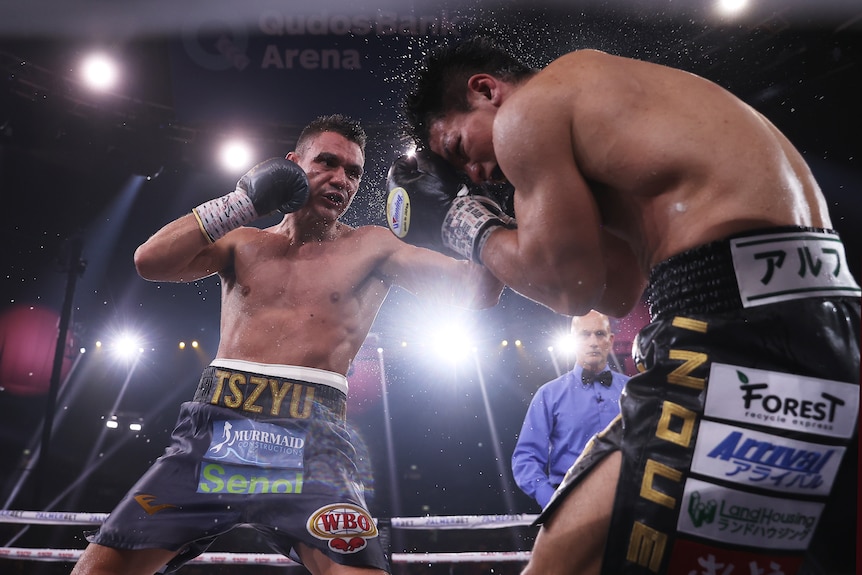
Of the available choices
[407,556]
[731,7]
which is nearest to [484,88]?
[407,556]

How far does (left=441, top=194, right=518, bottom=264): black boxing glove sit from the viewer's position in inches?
61.5

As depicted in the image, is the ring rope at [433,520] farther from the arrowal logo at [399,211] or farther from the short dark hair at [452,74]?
the short dark hair at [452,74]

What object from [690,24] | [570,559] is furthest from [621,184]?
[690,24]

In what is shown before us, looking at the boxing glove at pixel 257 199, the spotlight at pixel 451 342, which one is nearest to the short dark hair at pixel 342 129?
the boxing glove at pixel 257 199

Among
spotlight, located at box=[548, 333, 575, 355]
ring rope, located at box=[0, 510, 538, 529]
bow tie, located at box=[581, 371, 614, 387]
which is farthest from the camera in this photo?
spotlight, located at box=[548, 333, 575, 355]

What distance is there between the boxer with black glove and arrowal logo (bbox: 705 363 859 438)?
28.4 inches

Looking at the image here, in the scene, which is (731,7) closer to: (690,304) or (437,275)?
(437,275)

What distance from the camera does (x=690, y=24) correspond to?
4934 mm

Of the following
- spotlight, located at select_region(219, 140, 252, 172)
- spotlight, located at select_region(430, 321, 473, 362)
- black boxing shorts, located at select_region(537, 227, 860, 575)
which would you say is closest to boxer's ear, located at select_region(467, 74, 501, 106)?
black boxing shorts, located at select_region(537, 227, 860, 575)

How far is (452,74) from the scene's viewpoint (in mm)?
1803

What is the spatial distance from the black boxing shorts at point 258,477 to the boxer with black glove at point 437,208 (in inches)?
27.9

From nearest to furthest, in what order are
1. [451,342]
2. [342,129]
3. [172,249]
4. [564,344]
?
[172,249] → [342,129] → [564,344] → [451,342]

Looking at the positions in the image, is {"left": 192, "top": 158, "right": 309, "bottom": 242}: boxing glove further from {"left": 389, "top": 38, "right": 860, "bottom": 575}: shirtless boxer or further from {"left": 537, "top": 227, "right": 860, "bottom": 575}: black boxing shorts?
{"left": 537, "top": 227, "right": 860, "bottom": 575}: black boxing shorts

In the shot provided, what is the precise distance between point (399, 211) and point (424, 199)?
90 mm
